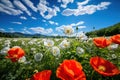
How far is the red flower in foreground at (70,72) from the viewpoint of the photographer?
137 cm

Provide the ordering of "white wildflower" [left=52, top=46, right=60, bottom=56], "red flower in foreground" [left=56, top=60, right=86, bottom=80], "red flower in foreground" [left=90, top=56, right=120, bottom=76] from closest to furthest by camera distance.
→ "red flower in foreground" [left=56, top=60, right=86, bottom=80] → "red flower in foreground" [left=90, top=56, right=120, bottom=76] → "white wildflower" [left=52, top=46, right=60, bottom=56]

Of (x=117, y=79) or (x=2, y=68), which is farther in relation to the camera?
(x=2, y=68)

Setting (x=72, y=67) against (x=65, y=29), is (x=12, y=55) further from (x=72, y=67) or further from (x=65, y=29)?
(x=65, y=29)

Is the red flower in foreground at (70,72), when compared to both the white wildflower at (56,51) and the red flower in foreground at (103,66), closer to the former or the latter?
the red flower in foreground at (103,66)

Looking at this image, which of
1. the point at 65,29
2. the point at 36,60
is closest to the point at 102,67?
the point at 36,60

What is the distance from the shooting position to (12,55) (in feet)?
8.30

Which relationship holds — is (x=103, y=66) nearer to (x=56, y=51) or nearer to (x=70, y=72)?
(x=70, y=72)

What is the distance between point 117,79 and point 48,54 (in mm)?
1693

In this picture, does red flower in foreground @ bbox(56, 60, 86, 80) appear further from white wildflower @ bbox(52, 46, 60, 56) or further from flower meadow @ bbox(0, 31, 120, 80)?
white wildflower @ bbox(52, 46, 60, 56)

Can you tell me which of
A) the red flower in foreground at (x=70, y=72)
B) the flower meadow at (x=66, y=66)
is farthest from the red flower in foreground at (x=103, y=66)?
the red flower in foreground at (x=70, y=72)

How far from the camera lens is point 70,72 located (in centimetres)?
141

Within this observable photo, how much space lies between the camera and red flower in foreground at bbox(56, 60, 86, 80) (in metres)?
1.37

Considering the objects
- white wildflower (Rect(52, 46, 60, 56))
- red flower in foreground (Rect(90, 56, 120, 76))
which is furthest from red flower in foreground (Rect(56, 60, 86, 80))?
white wildflower (Rect(52, 46, 60, 56))

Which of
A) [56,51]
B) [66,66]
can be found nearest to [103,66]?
[66,66]
